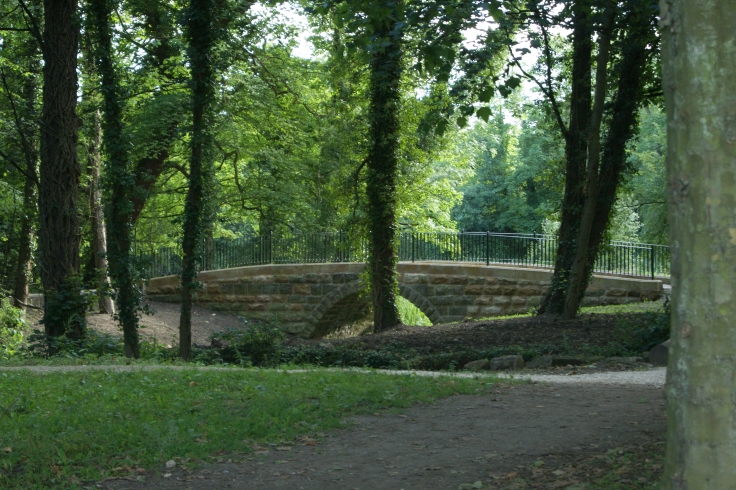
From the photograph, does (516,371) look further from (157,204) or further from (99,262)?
(157,204)

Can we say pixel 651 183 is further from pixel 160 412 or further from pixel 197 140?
pixel 160 412

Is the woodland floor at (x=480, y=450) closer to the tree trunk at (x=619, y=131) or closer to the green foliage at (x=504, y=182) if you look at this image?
the tree trunk at (x=619, y=131)

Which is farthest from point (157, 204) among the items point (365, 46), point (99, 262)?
point (365, 46)

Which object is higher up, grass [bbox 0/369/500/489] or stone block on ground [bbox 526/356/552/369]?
grass [bbox 0/369/500/489]

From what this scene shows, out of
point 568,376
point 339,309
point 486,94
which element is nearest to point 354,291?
point 339,309

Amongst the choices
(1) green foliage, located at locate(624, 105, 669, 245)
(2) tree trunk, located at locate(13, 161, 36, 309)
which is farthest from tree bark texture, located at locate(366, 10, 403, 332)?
(1) green foliage, located at locate(624, 105, 669, 245)

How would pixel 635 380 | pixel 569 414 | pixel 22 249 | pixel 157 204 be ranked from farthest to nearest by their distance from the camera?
pixel 157 204, pixel 22 249, pixel 635 380, pixel 569 414

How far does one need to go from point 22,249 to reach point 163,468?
17.6 metres

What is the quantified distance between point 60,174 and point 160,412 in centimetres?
853

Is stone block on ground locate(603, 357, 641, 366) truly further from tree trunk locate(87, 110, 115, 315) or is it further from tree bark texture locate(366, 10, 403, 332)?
tree trunk locate(87, 110, 115, 315)

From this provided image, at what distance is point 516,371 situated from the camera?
10930 mm

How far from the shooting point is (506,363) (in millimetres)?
11281

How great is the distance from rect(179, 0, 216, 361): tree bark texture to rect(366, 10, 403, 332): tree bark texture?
5.09 meters

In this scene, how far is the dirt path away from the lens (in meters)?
5.20
